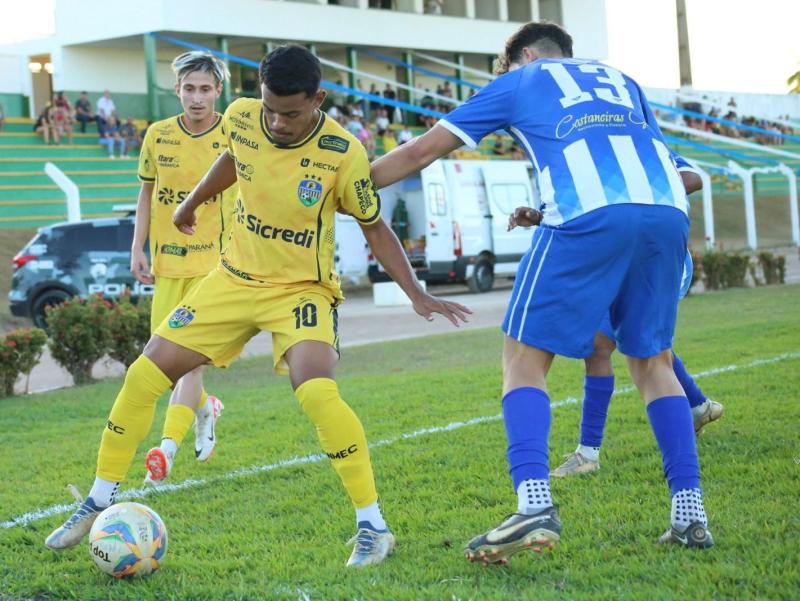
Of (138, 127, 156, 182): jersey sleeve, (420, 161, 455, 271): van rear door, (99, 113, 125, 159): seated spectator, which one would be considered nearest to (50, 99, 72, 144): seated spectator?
(99, 113, 125, 159): seated spectator

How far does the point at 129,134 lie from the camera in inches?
1256

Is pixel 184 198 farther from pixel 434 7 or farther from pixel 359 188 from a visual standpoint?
pixel 434 7

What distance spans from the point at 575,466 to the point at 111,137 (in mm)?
27263

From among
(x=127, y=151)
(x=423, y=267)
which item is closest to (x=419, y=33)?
(x=127, y=151)

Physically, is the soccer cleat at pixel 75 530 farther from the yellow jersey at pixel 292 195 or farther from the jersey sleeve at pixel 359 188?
the jersey sleeve at pixel 359 188

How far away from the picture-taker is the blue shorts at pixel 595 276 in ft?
13.9

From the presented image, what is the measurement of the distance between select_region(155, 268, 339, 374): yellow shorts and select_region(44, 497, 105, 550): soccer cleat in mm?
792

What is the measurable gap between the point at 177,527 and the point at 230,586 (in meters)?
1.15

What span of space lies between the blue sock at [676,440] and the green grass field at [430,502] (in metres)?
0.27

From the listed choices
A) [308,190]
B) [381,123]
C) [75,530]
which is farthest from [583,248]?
[381,123]

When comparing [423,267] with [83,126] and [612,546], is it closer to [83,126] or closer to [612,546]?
[83,126]

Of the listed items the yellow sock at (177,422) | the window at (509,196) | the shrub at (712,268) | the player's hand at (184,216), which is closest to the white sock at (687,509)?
the player's hand at (184,216)

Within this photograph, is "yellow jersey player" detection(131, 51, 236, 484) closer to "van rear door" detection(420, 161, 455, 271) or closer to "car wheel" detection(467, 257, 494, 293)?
"van rear door" detection(420, 161, 455, 271)

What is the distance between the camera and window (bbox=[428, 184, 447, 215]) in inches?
978
